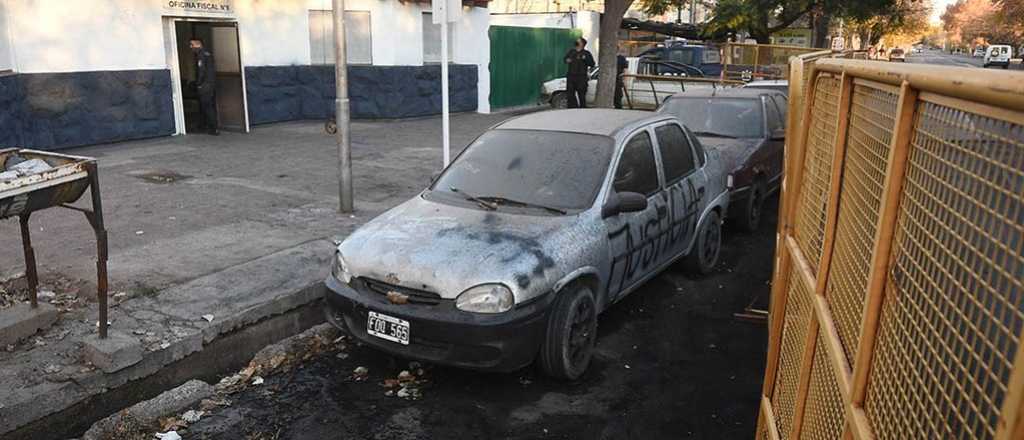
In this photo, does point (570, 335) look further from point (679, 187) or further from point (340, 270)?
point (679, 187)

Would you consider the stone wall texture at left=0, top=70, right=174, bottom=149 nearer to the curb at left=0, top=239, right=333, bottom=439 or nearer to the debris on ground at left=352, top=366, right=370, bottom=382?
the curb at left=0, top=239, right=333, bottom=439

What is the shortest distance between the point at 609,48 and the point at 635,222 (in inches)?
428

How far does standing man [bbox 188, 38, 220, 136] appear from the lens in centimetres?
1321

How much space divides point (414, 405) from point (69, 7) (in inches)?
414

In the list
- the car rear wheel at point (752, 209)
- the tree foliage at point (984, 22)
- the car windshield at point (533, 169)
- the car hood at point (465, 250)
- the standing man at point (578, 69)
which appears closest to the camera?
the car hood at point (465, 250)

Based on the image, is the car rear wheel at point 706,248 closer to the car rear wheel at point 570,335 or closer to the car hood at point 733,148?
the car hood at point 733,148

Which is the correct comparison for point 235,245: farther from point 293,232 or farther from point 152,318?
point 152,318

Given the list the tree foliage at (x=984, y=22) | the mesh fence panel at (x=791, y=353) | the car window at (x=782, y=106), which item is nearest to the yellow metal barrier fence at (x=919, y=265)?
the mesh fence panel at (x=791, y=353)

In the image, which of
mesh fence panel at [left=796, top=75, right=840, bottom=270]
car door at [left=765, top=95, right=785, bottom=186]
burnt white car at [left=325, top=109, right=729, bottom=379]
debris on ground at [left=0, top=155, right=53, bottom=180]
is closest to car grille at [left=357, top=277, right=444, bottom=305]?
burnt white car at [left=325, top=109, right=729, bottom=379]

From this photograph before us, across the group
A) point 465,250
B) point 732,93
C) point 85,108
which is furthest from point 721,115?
point 85,108

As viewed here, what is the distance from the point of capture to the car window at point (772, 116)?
8.78 m

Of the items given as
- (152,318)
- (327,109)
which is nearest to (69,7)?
(327,109)

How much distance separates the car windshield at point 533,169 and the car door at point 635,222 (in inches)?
8.3

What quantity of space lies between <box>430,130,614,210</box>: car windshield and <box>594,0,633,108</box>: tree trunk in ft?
33.3
